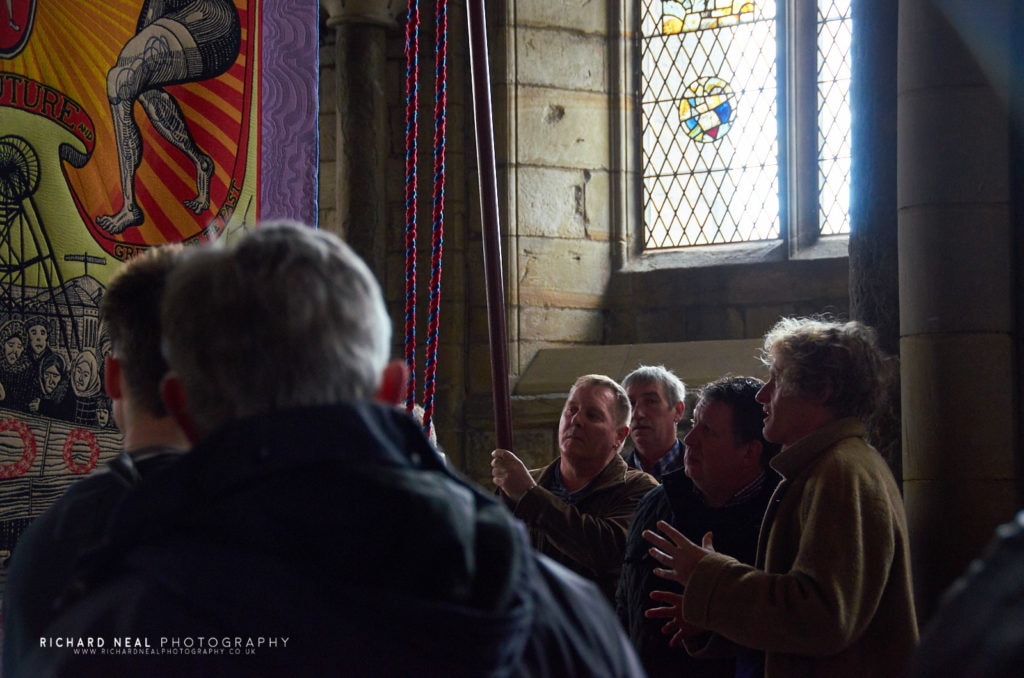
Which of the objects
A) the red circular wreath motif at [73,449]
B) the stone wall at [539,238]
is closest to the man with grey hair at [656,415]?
the red circular wreath motif at [73,449]

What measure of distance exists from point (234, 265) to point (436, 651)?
0.35m

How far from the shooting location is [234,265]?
1092mm

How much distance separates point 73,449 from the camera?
2.21 meters

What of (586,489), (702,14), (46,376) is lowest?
(586,489)

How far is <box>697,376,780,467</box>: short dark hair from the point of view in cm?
288

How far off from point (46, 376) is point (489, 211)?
99 centimetres

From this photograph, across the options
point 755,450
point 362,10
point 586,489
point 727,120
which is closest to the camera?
point 755,450

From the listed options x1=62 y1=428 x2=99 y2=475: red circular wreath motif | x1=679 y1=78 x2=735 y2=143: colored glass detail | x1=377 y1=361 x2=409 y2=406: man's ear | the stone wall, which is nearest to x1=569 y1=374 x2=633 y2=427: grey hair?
x1=62 y1=428 x2=99 y2=475: red circular wreath motif

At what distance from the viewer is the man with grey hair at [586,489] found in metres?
3.16

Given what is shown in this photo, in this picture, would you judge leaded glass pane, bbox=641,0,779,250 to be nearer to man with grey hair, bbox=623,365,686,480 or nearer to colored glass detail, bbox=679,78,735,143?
colored glass detail, bbox=679,78,735,143

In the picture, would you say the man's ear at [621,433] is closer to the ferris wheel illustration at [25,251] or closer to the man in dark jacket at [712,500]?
the man in dark jacket at [712,500]

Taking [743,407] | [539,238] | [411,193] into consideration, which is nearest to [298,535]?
[411,193]

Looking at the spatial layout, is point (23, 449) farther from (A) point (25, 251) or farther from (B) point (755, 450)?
(B) point (755, 450)

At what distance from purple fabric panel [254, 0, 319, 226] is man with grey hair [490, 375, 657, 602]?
86cm
